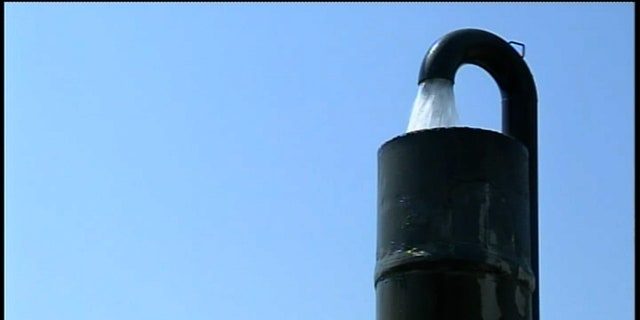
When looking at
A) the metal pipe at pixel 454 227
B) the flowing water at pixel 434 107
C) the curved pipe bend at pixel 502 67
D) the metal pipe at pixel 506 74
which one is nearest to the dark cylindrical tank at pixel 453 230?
the metal pipe at pixel 454 227

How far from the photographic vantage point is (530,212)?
10031mm

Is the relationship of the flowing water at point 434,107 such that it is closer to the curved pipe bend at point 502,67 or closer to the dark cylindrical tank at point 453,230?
the curved pipe bend at point 502,67

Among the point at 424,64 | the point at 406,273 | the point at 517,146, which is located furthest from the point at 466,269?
the point at 424,64

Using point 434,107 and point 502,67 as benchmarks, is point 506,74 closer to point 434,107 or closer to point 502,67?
point 502,67

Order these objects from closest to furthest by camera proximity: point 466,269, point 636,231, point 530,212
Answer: point 466,269 < point 530,212 < point 636,231

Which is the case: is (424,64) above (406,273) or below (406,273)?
above

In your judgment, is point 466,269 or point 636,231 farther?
point 636,231

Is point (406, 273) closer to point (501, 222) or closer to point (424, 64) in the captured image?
point (501, 222)

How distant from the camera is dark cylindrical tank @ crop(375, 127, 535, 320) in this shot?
9.12 meters

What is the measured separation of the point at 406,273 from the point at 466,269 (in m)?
0.36

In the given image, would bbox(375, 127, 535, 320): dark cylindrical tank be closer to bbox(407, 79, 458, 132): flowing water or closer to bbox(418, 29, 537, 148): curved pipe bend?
bbox(407, 79, 458, 132): flowing water

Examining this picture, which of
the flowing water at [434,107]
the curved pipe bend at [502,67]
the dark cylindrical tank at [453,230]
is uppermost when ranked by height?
the curved pipe bend at [502,67]

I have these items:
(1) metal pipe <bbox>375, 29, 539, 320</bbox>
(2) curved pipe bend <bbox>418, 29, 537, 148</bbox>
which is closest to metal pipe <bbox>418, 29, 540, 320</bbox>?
(2) curved pipe bend <bbox>418, 29, 537, 148</bbox>

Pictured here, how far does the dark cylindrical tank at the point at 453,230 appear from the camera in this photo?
29.9ft
